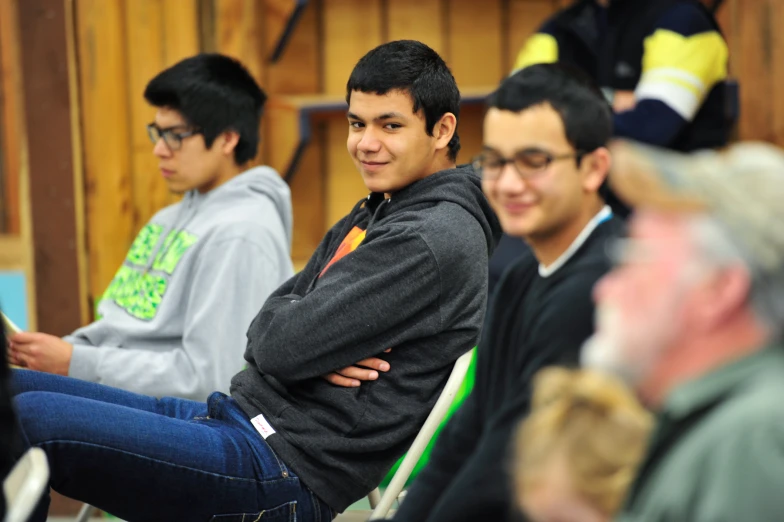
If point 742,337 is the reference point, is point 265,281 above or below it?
below

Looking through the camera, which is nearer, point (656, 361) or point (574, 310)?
point (656, 361)

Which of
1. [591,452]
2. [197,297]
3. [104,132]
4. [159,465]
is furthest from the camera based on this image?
[104,132]

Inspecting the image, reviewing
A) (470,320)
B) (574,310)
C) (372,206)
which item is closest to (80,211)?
(372,206)

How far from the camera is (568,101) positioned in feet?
4.02

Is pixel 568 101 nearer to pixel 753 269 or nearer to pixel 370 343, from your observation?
pixel 753 269

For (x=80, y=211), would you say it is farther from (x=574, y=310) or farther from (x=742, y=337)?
(x=742, y=337)

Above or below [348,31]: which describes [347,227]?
below

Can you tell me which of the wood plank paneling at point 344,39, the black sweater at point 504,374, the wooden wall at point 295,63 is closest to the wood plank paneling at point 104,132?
the wooden wall at point 295,63

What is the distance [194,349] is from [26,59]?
1.38 meters

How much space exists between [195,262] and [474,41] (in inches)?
65.4

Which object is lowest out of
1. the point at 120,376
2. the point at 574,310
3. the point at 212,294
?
the point at 120,376

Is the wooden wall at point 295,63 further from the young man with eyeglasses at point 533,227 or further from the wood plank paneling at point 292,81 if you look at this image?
the young man with eyeglasses at point 533,227

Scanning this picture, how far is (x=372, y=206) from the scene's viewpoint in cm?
200

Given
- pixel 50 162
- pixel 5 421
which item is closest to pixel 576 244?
pixel 5 421
